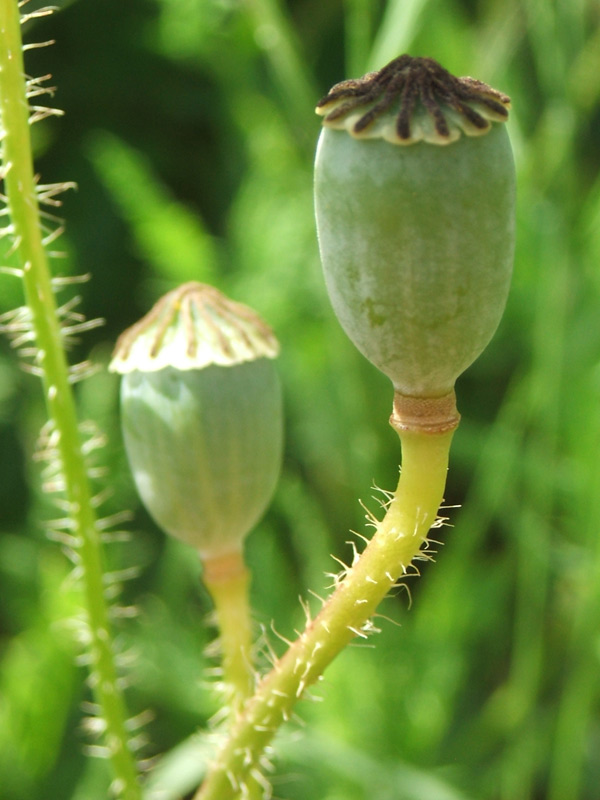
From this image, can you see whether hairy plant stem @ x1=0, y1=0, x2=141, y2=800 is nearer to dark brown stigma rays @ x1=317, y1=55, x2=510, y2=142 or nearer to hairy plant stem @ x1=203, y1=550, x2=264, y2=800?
hairy plant stem @ x1=203, y1=550, x2=264, y2=800

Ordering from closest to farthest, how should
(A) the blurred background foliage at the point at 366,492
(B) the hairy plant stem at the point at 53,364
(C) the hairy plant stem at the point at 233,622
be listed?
(B) the hairy plant stem at the point at 53,364 < (C) the hairy plant stem at the point at 233,622 < (A) the blurred background foliage at the point at 366,492

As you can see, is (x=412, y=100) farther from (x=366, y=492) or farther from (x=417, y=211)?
(x=366, y=492)

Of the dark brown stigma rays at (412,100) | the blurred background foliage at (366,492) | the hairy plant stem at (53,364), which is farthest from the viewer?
the blurred background foliage at (366,492)

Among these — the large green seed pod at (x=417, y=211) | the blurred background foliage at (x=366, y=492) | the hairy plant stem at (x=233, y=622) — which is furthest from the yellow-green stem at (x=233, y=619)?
the blurred background foliage at (x=366, y=492)

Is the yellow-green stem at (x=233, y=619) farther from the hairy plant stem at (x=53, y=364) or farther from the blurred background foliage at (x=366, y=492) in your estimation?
the blurred background foliage at (x=366, y=492)

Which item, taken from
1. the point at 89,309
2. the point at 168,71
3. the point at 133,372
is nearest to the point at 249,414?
the point at 133,372

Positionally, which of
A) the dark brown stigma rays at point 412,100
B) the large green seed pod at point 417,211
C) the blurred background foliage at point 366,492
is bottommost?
the blurred background foliage at point 366,492

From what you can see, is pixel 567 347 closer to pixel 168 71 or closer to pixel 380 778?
pixel 380 778
